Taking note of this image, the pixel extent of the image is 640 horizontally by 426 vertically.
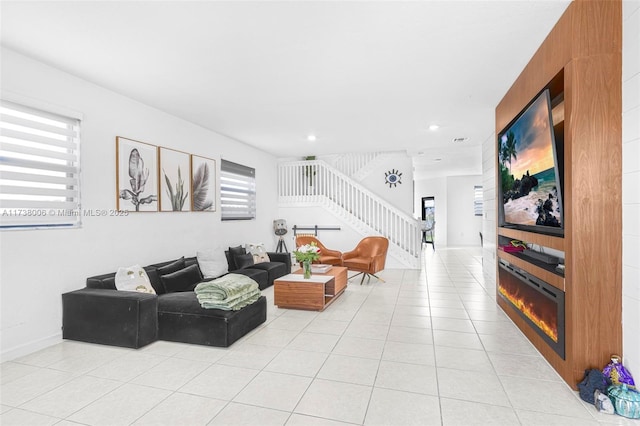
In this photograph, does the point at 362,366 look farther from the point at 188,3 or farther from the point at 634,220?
the point at 188,3

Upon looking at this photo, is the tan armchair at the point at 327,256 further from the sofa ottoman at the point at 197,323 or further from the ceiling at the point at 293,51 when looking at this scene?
the sofa ottoman at the point at 197,323

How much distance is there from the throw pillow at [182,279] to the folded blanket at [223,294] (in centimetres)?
99

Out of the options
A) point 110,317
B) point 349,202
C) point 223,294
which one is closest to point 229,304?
point 223,294

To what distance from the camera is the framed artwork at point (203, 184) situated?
5566 millimetres

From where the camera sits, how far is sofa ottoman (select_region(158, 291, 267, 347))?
3314mm

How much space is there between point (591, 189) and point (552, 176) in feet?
1.21

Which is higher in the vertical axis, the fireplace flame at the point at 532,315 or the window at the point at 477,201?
the window at the point at 477,201

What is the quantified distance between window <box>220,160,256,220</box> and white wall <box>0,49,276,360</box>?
35.0 inches

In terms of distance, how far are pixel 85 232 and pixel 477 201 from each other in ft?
44.7

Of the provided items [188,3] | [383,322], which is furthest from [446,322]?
[188,3]

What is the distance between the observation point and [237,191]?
7.00m

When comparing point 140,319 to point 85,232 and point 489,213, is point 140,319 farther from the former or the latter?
point 489,213

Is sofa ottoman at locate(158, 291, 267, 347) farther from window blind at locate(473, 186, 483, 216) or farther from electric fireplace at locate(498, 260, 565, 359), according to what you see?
window blind at locate(473, 186, 483, 216)

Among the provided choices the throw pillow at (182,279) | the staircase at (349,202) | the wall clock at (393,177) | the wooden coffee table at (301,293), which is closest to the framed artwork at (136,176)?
the throw pillow at (182,279)
